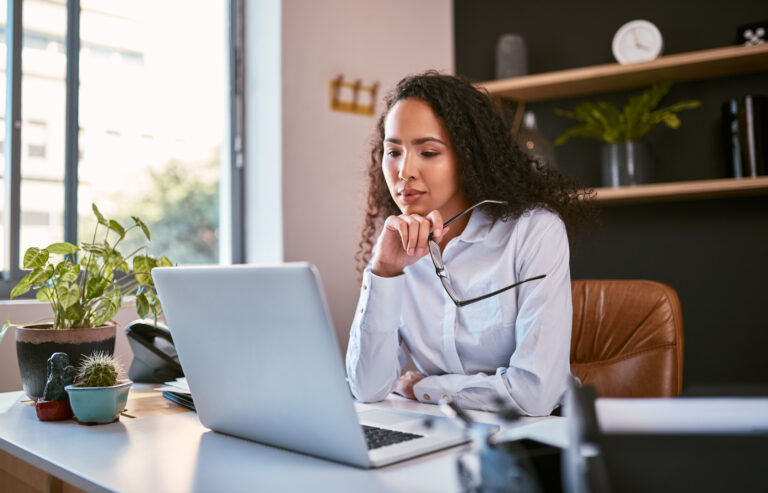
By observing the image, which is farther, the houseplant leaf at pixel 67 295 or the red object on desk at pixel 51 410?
the houseplant leaf at pixel 67 295

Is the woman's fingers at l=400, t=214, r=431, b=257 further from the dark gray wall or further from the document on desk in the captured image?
the dark gray wall

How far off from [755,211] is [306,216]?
166 centimetres

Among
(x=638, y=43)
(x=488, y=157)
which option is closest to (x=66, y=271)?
(x=488, y=157)

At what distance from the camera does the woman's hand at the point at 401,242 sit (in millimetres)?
1252

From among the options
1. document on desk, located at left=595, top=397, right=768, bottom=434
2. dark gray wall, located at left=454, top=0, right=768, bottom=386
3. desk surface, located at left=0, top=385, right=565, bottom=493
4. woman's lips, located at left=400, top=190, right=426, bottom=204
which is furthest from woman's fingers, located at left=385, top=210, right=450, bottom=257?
dark gray wall, located at left=454, top=0, right=768, bottom=386

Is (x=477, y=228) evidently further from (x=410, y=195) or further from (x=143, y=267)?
(x=143, y=267)

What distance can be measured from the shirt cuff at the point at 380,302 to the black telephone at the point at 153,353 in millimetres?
451

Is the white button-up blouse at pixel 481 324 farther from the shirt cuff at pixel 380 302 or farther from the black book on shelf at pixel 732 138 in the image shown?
the black book on shelf at pixel 732 138

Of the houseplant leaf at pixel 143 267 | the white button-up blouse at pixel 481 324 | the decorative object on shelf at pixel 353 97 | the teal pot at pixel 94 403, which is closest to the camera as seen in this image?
the teal pot at pixel 94 403

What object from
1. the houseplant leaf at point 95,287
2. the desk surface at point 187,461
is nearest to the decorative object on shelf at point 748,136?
the desk surface at point 187,461

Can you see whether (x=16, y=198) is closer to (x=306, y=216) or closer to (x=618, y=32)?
(x=306, y=216)

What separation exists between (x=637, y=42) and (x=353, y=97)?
1.13 meters

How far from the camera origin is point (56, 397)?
1.10 metres

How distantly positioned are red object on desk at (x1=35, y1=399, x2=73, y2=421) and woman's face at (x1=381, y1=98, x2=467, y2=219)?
0.78 m
